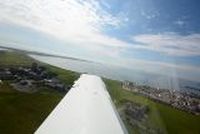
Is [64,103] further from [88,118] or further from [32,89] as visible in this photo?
[32,89]

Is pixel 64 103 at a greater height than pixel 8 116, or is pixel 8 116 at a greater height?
pixel 64 103

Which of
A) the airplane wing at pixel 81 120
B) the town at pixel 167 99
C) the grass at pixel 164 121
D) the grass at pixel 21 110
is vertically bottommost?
the town at pixel 167 99

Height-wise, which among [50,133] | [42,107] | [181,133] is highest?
[50,133]

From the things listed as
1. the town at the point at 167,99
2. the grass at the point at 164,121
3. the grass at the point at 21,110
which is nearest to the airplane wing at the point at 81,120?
the grass at the point at 164,121

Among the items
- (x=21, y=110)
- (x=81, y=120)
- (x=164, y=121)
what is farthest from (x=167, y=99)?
(x=81, y=120)

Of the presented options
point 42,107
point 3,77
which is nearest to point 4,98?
point 42,107

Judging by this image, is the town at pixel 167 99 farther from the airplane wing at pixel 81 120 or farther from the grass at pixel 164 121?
the airplane wing at pixel 81 120

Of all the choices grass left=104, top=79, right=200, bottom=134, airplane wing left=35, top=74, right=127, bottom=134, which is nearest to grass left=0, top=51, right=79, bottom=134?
grass left=104, top=79, right=200, bottom=134

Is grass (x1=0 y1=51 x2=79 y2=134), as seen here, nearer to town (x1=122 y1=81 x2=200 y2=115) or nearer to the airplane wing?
the airplane wing

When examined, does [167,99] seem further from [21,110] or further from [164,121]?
[21,110]

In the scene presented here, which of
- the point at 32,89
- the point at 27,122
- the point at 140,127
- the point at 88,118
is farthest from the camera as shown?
the point at 32,89

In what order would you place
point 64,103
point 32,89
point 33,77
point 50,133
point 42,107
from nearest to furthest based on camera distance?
1. point 50,133
2. point 64,103
3. point 42,107
4. point 32,89
5. point 33,77
